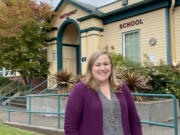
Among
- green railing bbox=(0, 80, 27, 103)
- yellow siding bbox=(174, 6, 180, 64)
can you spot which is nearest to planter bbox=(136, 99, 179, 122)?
yellow siding bbox=(174, 6, 180, 64)

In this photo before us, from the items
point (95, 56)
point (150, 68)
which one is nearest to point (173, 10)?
point (150, 68)

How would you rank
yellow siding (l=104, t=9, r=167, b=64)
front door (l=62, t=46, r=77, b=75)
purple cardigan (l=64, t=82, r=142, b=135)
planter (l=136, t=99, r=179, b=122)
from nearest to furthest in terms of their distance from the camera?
purple cardigan (l=64, t=82, r=142, b=135) → planter (l=136, t=99, r=179, b=122) → yellow siding (l=104, t=9, r=167, b=64) → front door (l=62, t=46, r=77, b=75)

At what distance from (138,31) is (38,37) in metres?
6.02

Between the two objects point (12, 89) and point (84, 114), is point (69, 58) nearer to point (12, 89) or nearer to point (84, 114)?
point (12, 89)

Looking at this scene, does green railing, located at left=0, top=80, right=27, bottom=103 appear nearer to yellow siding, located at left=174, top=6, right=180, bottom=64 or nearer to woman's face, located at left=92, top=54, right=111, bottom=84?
yellow siding, located at left=174, top=6, right=180, bottom=64

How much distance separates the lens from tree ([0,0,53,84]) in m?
10.4

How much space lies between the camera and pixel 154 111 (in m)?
5.48

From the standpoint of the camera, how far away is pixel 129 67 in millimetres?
7879

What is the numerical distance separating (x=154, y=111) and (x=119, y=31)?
5.24 metres

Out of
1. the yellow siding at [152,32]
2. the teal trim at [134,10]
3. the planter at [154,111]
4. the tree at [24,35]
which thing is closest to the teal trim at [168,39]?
the yellow siding at [152,32]

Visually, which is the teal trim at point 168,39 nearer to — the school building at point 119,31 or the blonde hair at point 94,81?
the school building at point 119,31

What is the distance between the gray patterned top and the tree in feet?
30.7

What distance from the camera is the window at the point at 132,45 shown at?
9250 mm

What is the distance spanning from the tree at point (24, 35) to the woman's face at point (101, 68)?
911 cm
